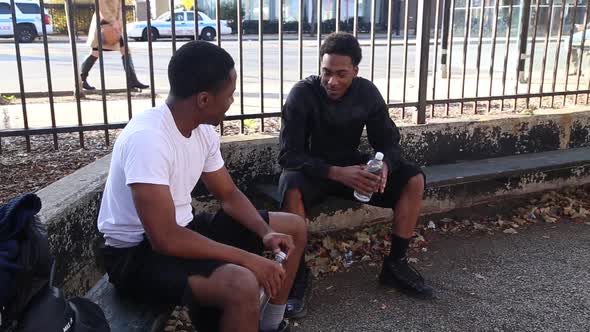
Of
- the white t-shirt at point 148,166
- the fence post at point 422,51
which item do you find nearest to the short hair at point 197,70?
the white t-shirt at point 148,166

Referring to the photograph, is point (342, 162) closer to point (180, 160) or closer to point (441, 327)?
point (441, 327)

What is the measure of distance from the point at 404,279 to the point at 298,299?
0.66m

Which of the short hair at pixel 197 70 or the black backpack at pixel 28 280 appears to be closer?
the black backpack at pixel 28 280

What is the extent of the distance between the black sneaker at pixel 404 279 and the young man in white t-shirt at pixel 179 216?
3.44 feet

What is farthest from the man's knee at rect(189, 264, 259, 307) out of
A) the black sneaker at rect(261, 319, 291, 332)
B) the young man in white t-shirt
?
the black sneaker at rect(261, 319, 291, 332)

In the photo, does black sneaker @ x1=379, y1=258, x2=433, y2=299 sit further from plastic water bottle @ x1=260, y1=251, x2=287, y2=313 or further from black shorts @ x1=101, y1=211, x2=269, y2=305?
black shorts @ x1=101, y1=211, x2=269, y2=305

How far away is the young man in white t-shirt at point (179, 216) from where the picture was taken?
2131 millimetres

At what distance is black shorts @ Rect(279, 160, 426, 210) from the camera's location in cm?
335

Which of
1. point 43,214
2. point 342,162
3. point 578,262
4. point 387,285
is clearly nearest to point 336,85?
point 342,162

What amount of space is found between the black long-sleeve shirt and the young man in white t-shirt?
90 centimetres

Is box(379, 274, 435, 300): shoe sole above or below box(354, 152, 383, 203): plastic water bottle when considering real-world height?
below

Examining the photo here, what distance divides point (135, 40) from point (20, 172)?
18.3 meters

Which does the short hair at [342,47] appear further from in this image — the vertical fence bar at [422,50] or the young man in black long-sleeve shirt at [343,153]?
the vertical fence bar at [422,50]

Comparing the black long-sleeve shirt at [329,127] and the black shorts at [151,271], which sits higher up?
the black long-sleeve shirt at [329,127]
